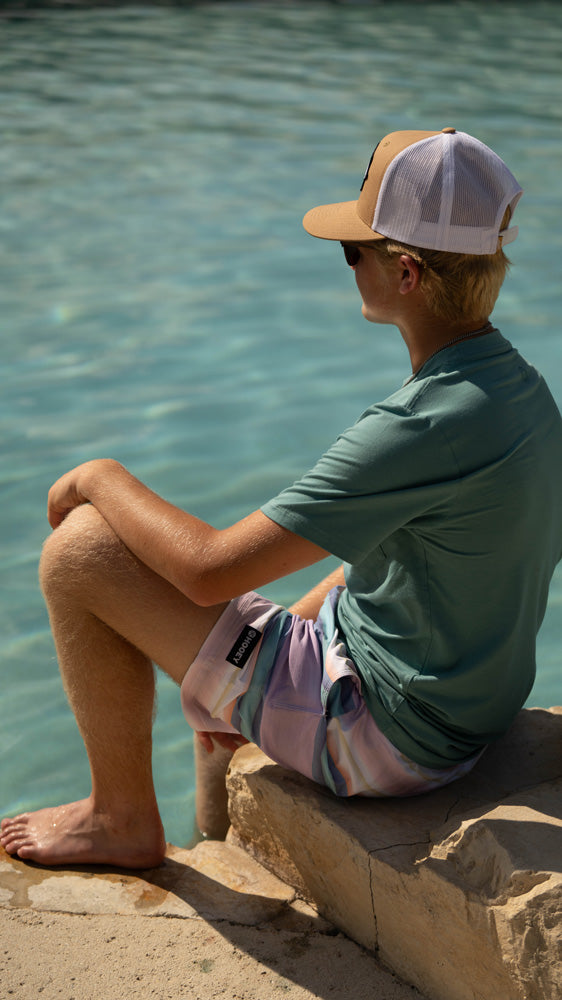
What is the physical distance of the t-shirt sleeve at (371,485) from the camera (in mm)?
1680

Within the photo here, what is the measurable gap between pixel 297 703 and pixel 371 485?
52 centimetres

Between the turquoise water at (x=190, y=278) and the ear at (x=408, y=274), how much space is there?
58 cm

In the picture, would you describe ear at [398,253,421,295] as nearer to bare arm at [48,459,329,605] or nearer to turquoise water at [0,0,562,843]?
bare arm at [48,459,329,605]

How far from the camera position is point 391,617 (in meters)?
1.91

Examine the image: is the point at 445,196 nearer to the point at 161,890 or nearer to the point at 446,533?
the point at 446,533

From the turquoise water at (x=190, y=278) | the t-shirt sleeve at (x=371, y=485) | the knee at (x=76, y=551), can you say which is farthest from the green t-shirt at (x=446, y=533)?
the knee at (x=76, y=551)

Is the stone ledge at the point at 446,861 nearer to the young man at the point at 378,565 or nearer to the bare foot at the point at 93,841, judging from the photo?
the young man at the point at 378,565

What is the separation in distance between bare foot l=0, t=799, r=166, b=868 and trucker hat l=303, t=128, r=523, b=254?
4.29 feet

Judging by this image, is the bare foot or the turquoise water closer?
the bare foot

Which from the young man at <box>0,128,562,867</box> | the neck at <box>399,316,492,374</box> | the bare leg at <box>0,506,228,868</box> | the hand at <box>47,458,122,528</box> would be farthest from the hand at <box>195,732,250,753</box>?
the neck at <box>399,316,492,374</box>

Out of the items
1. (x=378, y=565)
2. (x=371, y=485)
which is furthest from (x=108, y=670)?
(x=371, y=485)

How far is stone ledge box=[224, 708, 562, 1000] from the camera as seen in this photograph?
1.68 meters

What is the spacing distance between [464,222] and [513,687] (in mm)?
853

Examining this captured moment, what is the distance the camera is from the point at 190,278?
5.73 m
